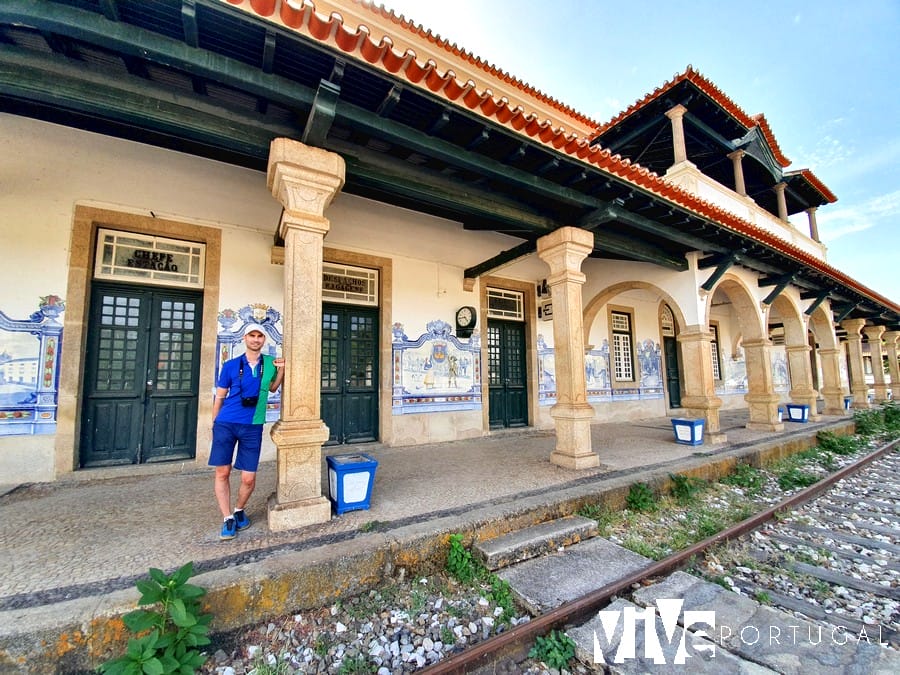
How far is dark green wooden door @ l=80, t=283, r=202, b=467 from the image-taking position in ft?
13.7

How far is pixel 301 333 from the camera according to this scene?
2975 millimetres

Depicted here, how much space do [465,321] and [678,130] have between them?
18.8 ft

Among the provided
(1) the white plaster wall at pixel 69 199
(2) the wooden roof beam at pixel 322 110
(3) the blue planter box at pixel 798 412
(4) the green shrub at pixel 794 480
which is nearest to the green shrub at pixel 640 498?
(4) the green shrub at pixel 794 480

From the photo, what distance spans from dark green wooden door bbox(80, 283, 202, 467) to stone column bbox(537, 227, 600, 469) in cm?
454

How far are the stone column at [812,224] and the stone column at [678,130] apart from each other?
7.58m

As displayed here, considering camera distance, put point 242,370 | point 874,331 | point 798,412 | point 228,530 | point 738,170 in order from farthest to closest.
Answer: point 874,331 < point 798,412 < point 738,170 < point 242,370 < point 228,530

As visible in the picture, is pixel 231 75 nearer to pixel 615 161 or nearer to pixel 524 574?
pixel 615 161

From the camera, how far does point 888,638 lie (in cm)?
227

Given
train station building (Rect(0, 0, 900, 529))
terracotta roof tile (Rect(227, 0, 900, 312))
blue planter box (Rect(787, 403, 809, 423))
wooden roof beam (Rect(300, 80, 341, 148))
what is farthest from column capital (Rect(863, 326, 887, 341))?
wooden roof beam (Rect(300, 80, 341, 148))

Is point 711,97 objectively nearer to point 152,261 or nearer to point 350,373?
point 350,373

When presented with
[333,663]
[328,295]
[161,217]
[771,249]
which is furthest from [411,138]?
[771,249]

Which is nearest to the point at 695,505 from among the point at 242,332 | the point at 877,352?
the point at 242,332

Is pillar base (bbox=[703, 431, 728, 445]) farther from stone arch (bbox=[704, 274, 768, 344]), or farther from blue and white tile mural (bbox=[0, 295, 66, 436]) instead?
blue and white tile mural (bbox=[0, 295, 66, 436])

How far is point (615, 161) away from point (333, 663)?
4.90 m
